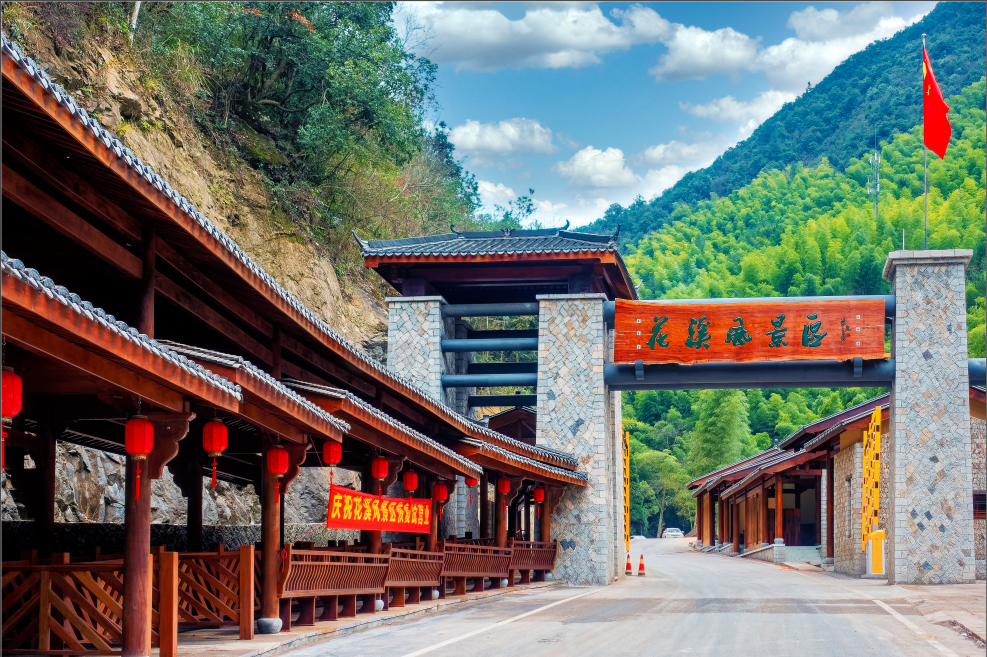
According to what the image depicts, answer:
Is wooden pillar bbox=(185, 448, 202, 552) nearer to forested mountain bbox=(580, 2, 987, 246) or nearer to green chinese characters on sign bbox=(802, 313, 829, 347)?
green chinese characters on sign bbox=(802, 313, 829, 347)

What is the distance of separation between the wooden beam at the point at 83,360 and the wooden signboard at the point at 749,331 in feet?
51.8

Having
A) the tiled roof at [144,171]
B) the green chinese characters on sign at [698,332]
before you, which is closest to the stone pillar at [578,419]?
the green chinese characters on sign at [698,332]

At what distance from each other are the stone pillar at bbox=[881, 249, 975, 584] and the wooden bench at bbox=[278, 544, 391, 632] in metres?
12.5

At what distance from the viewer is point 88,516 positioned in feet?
59.0

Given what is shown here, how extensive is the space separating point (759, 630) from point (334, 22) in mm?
21903

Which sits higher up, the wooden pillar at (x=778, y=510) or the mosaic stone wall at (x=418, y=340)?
the mosaic stone wall at (x=418, y=340)

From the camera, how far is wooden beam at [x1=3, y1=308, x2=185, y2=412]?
6.82m

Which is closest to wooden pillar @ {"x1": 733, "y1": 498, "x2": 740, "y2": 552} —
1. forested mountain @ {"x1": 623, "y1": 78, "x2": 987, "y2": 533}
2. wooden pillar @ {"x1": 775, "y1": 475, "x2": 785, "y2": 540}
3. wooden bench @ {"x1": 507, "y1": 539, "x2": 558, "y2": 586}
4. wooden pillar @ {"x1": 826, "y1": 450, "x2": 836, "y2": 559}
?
wooden pillar @ {"x1": 775, "y1": 475, "x2": 785, "y2": 540}

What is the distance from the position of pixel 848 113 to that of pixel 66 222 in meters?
111

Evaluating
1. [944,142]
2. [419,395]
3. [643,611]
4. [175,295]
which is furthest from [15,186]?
[944,142]

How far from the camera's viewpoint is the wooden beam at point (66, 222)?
8.02m

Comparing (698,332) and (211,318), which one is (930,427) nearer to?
(698,332)

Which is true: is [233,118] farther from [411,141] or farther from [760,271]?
[760,271]

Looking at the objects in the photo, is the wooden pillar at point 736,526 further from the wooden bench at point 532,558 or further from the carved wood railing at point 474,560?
the carved wood railing at point 474,560
